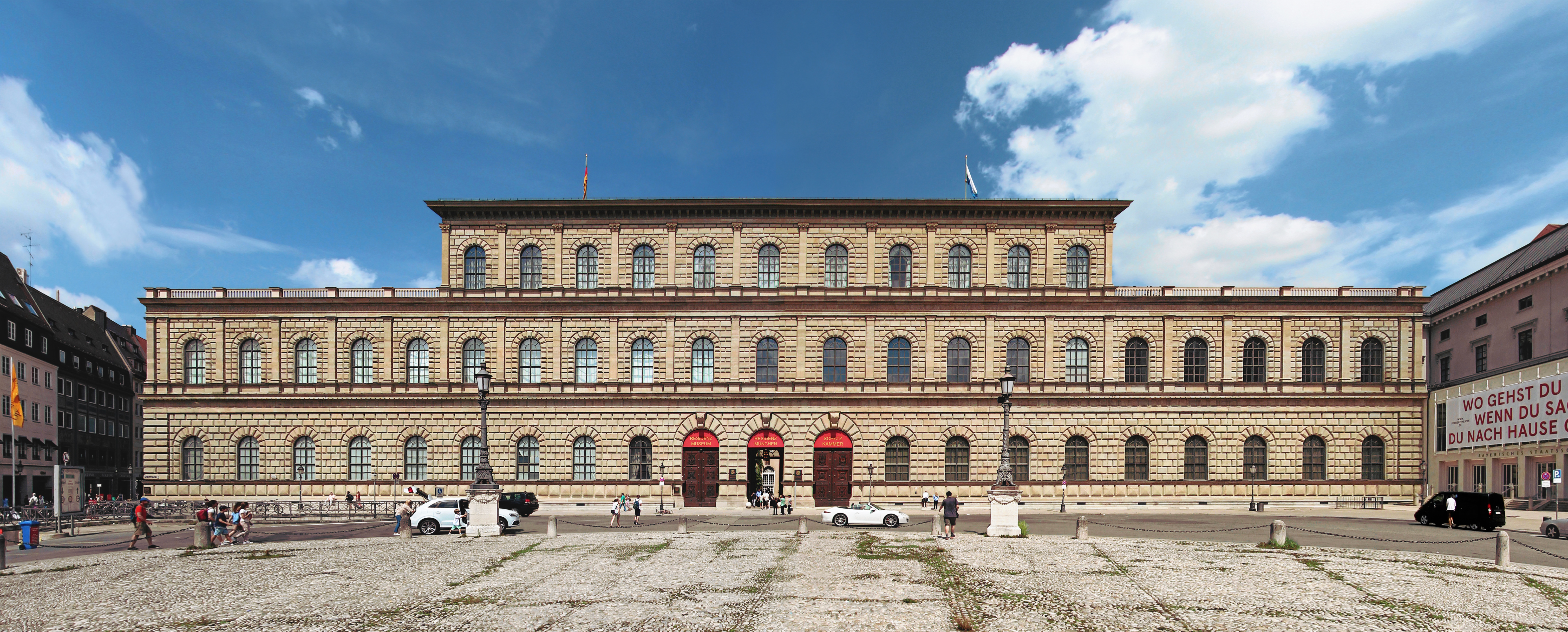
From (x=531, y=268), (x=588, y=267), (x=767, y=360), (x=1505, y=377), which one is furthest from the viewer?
(x=531, y=268)

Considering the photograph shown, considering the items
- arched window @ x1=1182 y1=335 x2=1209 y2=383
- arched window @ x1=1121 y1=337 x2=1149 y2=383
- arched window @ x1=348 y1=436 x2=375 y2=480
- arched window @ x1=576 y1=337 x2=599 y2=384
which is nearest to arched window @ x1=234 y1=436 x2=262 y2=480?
arched window @ x1=348 y1=436 x2=375 y2=480

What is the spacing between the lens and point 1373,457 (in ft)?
144

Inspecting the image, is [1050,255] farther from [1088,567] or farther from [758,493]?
[1088,567]

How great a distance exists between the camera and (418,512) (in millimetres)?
29406

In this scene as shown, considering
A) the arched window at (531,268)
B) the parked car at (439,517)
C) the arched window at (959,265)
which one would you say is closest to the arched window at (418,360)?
the arched window at (531,268)

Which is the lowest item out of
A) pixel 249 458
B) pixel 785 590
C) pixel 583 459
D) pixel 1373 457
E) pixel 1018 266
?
pixel 249 458

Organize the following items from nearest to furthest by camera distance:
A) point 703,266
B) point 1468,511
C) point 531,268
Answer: point 1468,511
point 703,266
point 531,268

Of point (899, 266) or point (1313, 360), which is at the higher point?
point (899, 266)

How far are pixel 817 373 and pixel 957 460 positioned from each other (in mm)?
9607

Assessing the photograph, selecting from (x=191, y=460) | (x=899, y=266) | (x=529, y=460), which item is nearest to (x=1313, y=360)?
(x=899, y=266)

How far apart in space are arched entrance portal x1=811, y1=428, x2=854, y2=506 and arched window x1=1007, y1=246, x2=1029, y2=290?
1389cm

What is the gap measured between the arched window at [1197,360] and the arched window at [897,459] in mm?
17276

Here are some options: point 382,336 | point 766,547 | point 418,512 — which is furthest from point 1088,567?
point 382,336

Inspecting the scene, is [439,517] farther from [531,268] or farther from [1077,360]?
[1077,360]
